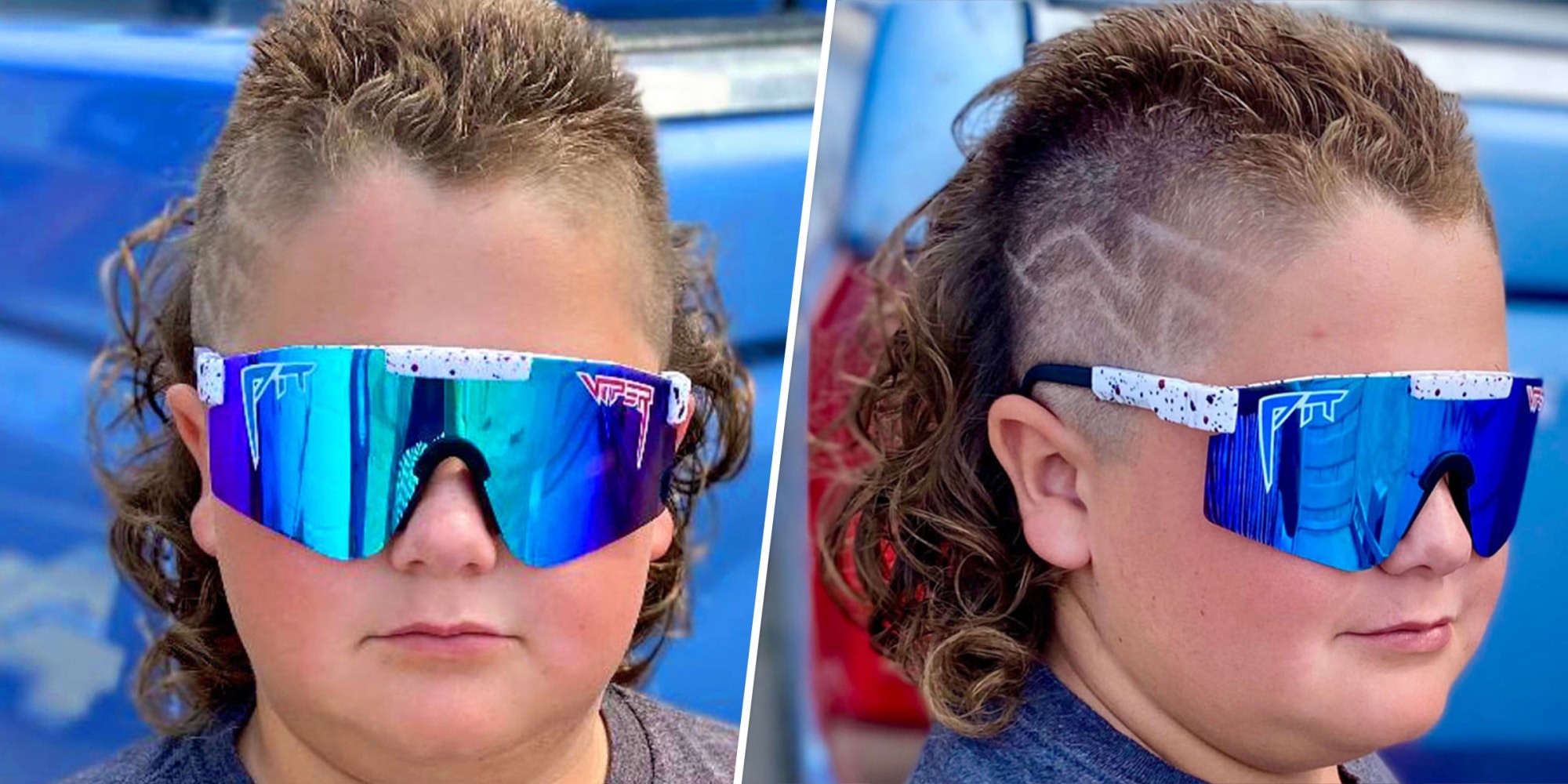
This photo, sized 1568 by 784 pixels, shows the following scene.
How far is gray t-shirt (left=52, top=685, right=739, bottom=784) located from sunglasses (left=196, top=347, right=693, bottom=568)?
1.36 ft

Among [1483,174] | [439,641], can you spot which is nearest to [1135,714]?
[439,641]

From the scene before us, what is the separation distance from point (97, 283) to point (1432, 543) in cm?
178

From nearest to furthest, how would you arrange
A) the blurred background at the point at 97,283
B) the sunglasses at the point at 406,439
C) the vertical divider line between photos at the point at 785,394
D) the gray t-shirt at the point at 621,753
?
the sunglasses at the point at 406,439, the gray t-shirt at the point at 621,753, the vertical divider line between photos at the point at 785,394, the blurred background at the point at 97,283

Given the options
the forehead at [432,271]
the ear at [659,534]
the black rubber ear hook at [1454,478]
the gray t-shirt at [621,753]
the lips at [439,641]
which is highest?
the forehead at [432,271]

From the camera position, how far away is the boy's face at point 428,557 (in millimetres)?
1736

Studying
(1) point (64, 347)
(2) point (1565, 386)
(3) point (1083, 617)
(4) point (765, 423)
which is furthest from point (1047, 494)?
(1) point (64, 347)

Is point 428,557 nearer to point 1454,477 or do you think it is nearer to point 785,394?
point 785,394

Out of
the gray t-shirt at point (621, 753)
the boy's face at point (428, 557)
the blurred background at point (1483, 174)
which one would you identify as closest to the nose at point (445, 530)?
the boy's face at point (428, 557)

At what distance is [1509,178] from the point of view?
252 cm

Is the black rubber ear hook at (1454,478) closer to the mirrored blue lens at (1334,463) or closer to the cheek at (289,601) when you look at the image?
the mirrored blue lens at (1334,463)

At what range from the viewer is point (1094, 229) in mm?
1946

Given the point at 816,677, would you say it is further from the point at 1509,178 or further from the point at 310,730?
the point at 1509,178

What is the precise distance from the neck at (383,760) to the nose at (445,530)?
0.22m

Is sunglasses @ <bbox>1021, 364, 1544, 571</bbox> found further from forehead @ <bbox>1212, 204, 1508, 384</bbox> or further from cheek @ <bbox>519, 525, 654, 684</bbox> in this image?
cheek @ <bbox>519, 525, 654, 684</bbox>
